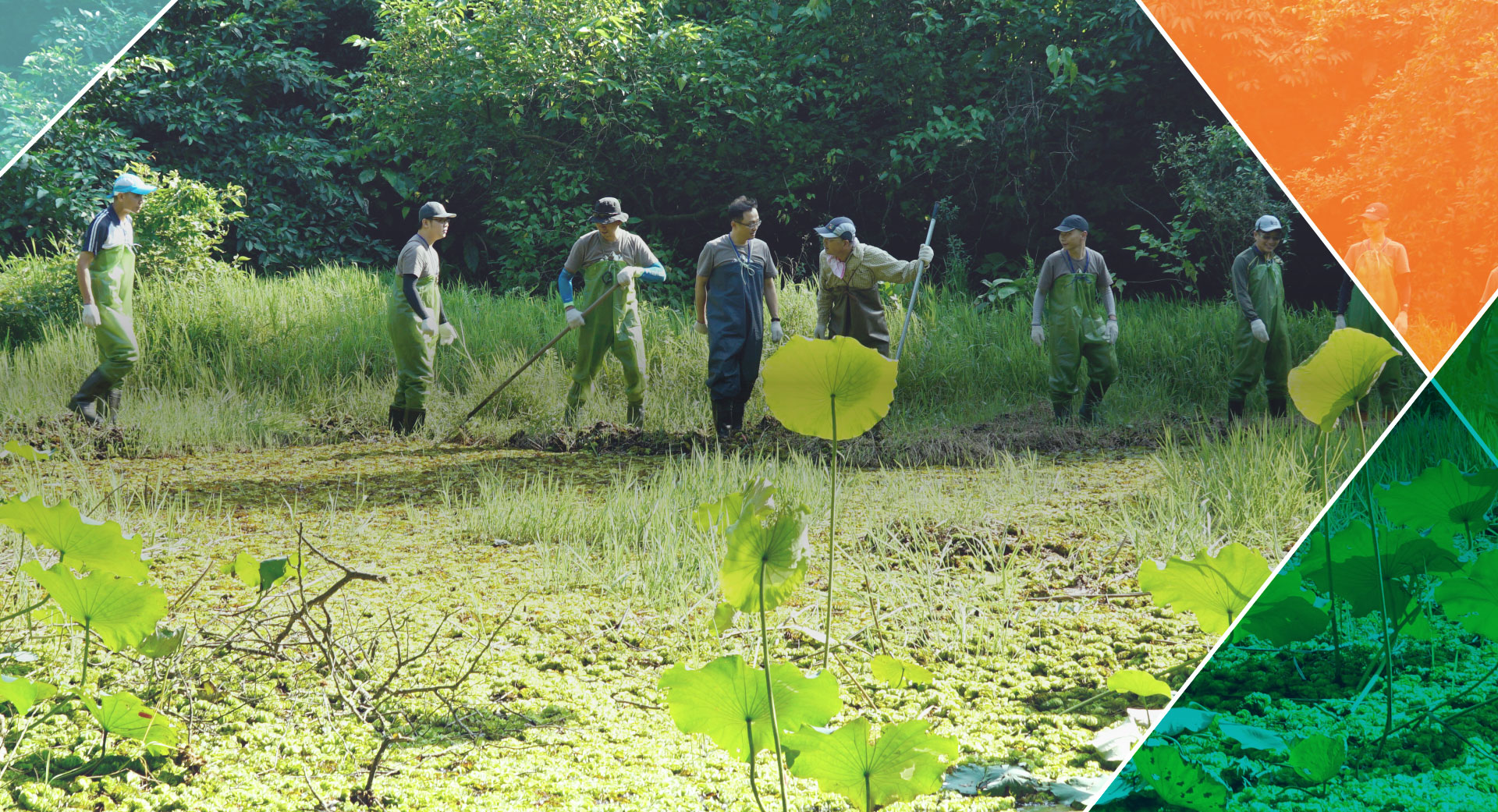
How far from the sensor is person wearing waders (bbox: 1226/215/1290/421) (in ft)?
Answer: 14.8

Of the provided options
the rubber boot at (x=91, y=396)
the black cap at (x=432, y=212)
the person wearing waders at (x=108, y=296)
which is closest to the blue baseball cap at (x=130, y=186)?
the person wearing waders at (x=108, y=296)

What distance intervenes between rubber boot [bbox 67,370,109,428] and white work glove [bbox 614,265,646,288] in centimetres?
247

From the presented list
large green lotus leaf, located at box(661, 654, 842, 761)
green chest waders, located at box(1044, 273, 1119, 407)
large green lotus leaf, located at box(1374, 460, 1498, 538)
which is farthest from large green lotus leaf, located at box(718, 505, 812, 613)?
green chest waders, located at box(1044, 273, 1119, 407)

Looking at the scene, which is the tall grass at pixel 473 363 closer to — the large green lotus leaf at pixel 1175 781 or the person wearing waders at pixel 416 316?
the person wearing waders at pixel 416 316

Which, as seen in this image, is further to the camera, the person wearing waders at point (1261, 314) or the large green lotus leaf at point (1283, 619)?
the person wearing waders at point (1261, 314)

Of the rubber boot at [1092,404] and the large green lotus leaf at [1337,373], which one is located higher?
the large green lotus leaf at [1337,373]

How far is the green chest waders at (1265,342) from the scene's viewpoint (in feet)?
14.9

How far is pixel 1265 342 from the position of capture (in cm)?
459

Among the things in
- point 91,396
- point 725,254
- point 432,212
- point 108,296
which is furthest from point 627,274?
point 91,396

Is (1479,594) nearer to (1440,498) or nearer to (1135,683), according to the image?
(1440,498)

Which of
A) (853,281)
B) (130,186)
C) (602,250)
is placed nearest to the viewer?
(130,186)
